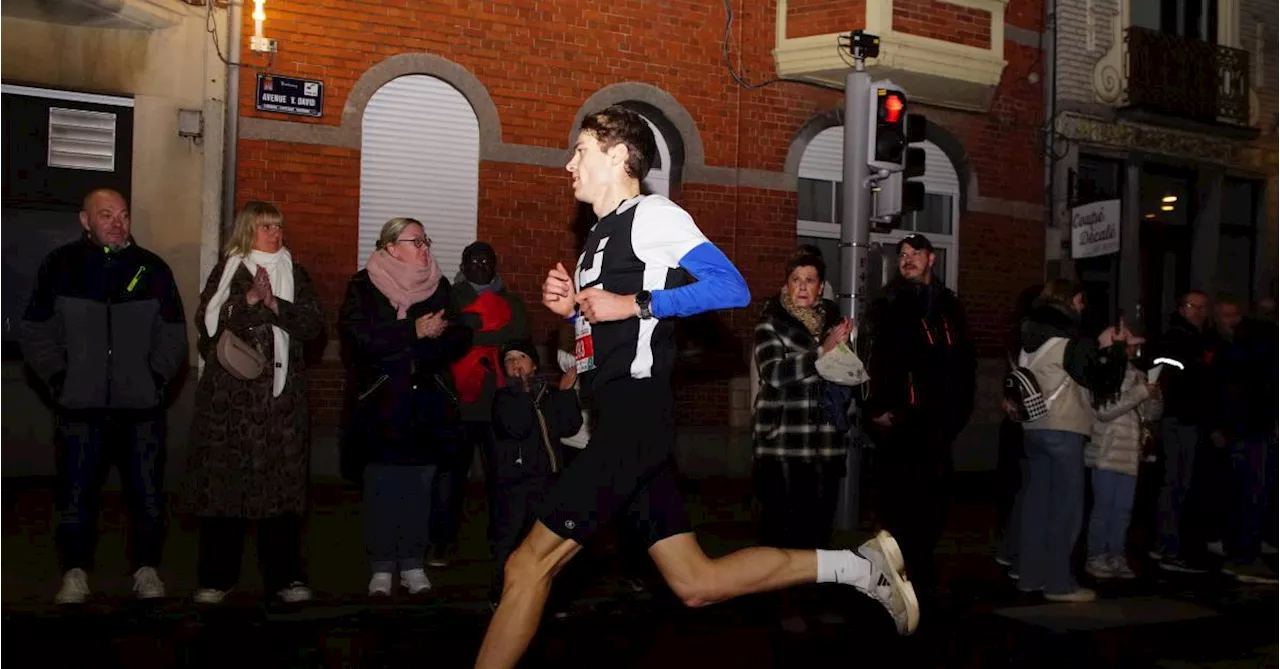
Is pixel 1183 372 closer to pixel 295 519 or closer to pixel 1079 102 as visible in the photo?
pixel 295 519

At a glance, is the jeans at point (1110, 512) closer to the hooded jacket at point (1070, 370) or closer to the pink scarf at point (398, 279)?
the hooded jacket at point (1070, 370)

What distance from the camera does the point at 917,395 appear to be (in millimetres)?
8055

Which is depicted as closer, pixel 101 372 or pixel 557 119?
pixel 101 372

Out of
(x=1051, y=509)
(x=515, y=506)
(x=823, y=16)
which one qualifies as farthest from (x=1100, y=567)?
(x=823, y=16)

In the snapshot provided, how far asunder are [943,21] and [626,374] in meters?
12.6

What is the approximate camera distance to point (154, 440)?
289 inches

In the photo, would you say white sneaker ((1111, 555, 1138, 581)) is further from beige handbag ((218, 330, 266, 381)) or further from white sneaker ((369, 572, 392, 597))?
beige handbag ((218, 330, 266, 381))

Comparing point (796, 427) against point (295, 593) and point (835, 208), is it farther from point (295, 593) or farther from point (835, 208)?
point (835, 208)

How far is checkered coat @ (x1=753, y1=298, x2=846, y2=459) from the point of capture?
7.68 metres

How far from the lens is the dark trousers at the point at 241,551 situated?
7262 mm

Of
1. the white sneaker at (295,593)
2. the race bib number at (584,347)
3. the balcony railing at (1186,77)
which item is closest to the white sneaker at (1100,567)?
the white sneaker at (295,593)

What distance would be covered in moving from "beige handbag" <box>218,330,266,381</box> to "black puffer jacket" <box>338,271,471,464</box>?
22.6 inches

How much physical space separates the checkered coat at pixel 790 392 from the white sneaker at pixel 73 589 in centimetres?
365

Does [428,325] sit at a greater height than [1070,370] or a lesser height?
greater
